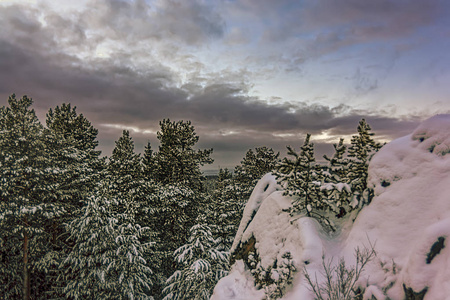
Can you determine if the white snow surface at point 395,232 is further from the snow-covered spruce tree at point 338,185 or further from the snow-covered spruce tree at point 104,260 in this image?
the snow-covered spruce tree at point 104,260

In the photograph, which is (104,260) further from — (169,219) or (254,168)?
(254,168)

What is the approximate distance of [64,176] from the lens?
17.0 meters

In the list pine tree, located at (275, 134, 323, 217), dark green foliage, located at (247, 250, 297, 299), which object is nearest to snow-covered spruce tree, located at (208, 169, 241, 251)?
dark green foliage, located at (247, 250, 297, 299)

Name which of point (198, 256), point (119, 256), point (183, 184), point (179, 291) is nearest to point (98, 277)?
point (119, 256)

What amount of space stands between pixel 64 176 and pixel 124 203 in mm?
4625

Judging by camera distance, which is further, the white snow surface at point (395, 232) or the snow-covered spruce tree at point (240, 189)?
the snow-covered spruce tree at point (240, 189)

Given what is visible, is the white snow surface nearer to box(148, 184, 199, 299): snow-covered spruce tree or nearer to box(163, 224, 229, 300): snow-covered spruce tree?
box(163, 224, 229, 300): snow-covered spruce tree

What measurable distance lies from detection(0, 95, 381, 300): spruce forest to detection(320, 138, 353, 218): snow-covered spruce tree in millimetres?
38

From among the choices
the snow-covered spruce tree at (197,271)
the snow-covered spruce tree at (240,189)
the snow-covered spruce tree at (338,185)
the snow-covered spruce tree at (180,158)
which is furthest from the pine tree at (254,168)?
the snow-covered spruce tree at (338,185)

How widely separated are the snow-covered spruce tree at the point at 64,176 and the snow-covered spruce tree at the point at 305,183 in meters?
14.4

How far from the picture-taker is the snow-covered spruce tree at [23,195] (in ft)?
47.1

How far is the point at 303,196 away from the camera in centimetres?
846

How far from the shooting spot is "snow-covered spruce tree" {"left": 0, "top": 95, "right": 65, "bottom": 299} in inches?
566

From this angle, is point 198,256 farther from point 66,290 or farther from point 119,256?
point 66,290
